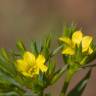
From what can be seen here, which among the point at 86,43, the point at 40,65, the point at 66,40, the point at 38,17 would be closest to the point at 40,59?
the point at 40,65

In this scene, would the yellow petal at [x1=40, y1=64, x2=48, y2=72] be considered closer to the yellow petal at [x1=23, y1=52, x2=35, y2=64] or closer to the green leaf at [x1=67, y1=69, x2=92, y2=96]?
the yellow petal at [x1=23, y1=52, x2=35, y2=64]

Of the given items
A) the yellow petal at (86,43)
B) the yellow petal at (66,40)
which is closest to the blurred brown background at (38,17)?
the yellow petal at (86,43)

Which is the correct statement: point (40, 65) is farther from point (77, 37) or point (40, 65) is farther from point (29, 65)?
point (77, 37)

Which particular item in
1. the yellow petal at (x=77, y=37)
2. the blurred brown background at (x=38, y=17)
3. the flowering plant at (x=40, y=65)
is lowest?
the blurred brown background at (x=38, y=17)

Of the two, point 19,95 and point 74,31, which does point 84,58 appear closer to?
point 74,31

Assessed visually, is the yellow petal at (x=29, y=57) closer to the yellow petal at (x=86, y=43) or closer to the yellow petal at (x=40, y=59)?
the yellow petal at (x=40, y=59)

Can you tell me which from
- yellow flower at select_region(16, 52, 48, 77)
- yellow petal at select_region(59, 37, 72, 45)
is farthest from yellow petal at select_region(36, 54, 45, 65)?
yellow petal at select_region(59, 37, 72, 45)

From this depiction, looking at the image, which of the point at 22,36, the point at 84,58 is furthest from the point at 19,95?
the point at 22,36
